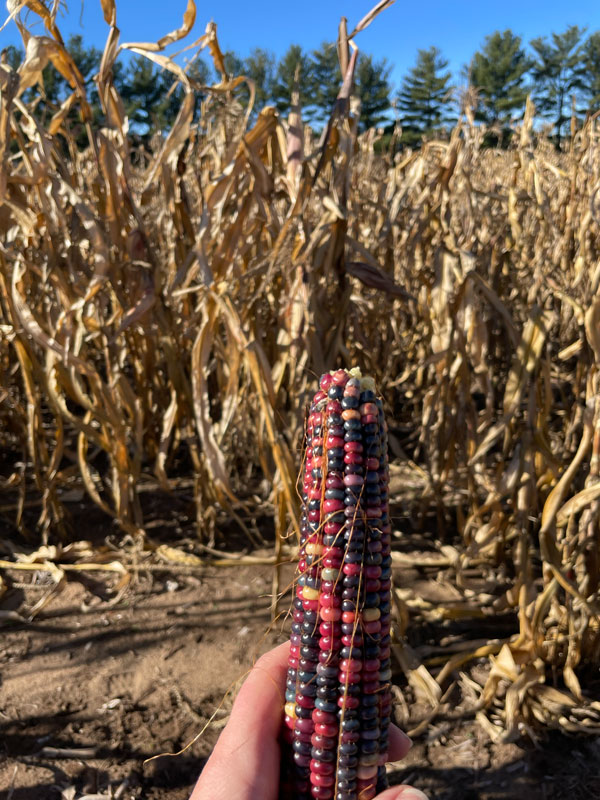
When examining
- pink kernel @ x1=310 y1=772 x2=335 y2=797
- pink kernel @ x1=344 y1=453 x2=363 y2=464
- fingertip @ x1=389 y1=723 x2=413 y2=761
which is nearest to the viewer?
pink kernel @ x1=344 y1=453 x2=363 y2=464

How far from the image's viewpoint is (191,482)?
364 cm

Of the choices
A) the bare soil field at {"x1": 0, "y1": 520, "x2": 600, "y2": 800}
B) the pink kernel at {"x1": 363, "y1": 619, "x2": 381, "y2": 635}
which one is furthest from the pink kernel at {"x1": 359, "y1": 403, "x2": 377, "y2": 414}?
the bare soil field at {"x1": 0, "y1": 520, "x2": 600, "y2": 800}

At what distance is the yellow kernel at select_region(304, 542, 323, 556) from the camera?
1.05 meters

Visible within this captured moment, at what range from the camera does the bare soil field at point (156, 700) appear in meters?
1.92

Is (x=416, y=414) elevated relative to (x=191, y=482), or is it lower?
elevated

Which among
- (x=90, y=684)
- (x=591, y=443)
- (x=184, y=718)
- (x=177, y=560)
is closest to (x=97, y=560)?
Result: (x=177, y=560)

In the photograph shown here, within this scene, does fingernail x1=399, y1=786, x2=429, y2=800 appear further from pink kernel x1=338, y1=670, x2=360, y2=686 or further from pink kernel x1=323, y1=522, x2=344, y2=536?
pink kernel x1=323, y1=522, x2=344, y2=536

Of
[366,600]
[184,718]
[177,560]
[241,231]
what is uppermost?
[241,231]

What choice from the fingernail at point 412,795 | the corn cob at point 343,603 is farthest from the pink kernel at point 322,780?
the fingernail at point 412,795

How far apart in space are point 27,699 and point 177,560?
88cm

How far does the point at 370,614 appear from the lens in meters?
1.06

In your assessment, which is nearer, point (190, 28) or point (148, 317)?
point (190, 28)

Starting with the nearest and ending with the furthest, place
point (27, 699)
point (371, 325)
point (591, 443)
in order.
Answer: point (591, 443) → point (27, 699) → point (371, 325)

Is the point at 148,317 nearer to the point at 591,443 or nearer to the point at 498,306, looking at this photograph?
the point at 498,306
